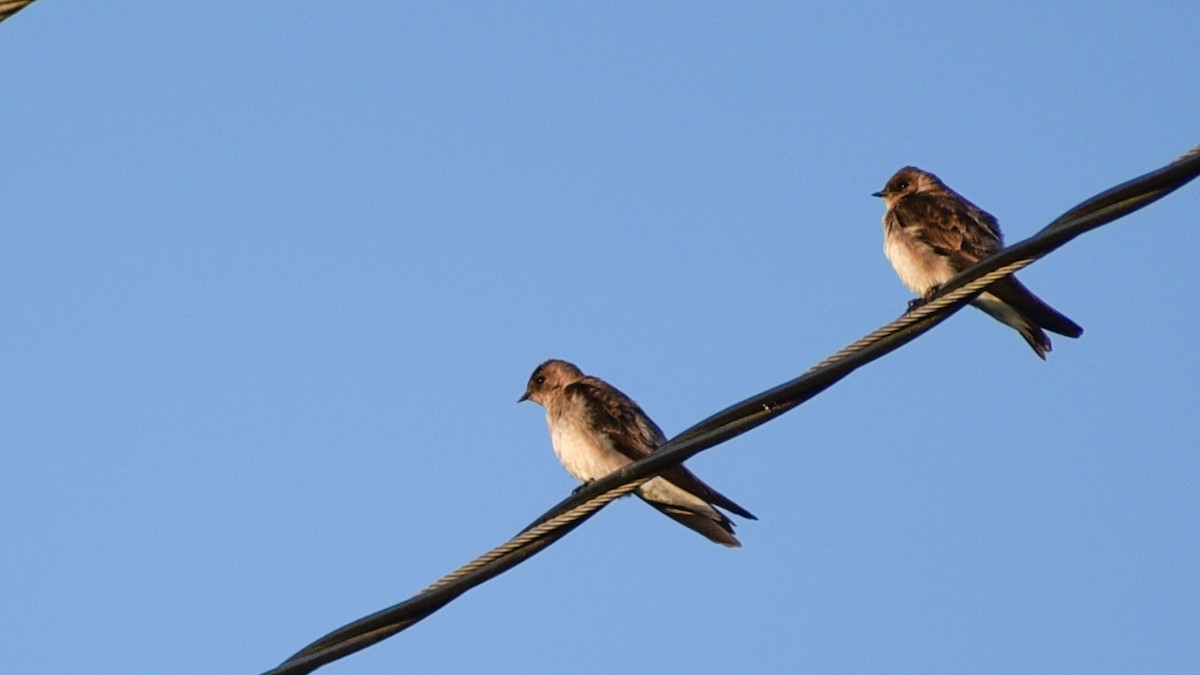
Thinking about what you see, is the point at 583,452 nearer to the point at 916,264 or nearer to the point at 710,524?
the point at 710,524

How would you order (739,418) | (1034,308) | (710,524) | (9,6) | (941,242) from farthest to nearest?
(941,242) → (710,524) → (1034,308) → (739,418) → (9,6)

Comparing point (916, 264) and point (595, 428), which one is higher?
point (595, 428)

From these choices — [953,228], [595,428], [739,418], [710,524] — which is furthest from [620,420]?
[739,418]

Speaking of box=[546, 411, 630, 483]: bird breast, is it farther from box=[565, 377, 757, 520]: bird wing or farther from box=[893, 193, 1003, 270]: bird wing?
box=[893, 193, 1003, 270]: bird wing

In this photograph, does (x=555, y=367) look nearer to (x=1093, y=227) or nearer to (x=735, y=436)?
(x=735, y=436)

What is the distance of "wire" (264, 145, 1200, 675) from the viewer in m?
4.84

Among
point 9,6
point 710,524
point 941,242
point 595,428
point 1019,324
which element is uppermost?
point 595,428

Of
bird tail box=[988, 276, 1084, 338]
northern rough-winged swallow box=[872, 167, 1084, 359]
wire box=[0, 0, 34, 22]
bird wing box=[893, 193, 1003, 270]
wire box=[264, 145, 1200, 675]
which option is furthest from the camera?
bird wing box=[893, 193, 1003, 270]

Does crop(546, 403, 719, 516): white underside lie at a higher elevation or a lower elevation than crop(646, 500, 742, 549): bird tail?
higher

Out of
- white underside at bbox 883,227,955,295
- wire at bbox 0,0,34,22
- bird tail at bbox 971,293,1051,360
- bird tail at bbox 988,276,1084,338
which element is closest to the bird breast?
white underside at bbox 883,227,955,295

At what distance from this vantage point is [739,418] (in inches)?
205

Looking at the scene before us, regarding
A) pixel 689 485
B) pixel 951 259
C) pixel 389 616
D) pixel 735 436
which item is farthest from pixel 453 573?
pixel 951 259

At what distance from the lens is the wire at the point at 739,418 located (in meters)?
4.84

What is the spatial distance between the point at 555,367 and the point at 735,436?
6.45 m
